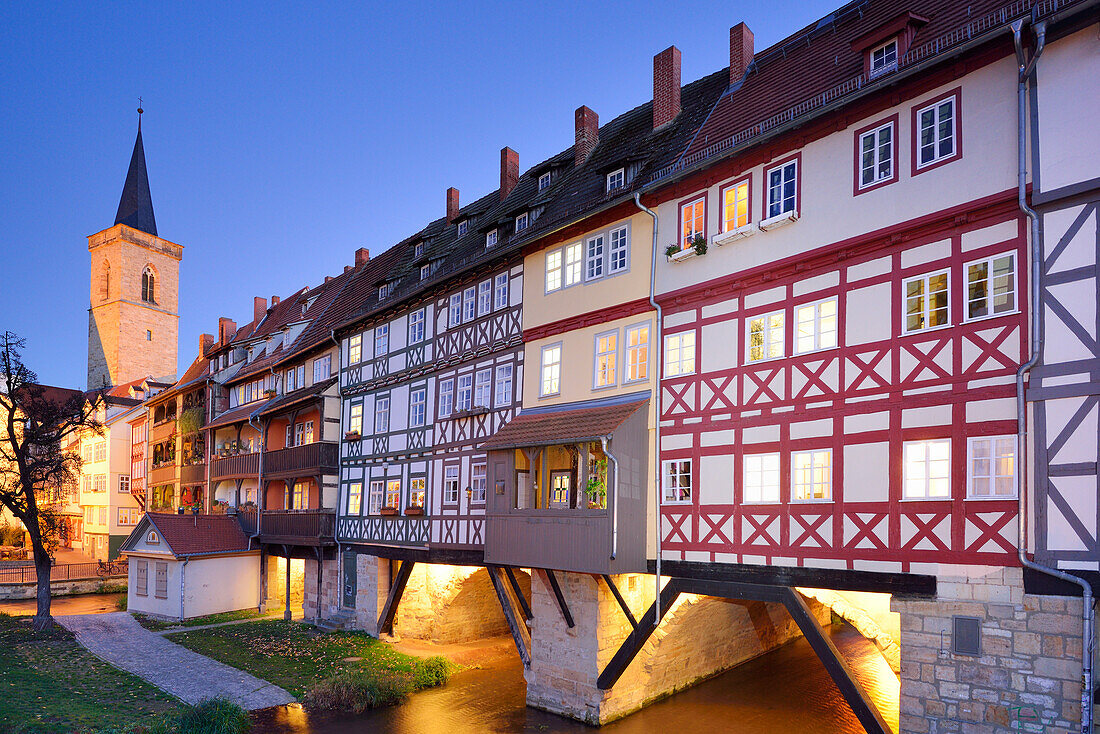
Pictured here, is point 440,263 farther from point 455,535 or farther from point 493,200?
point 455,535

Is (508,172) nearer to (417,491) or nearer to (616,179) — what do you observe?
(616,179)

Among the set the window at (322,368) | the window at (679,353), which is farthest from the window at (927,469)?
the window at (322,368)

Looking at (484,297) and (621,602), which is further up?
(484,297)

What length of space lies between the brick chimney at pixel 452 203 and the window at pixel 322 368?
7.07m

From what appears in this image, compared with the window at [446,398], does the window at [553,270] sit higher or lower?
higher

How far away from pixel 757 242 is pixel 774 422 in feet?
10.8

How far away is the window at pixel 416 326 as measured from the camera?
25089mm

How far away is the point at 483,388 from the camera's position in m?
21.7

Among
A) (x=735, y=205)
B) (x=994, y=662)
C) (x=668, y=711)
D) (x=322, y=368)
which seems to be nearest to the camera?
(x=994, y=662)

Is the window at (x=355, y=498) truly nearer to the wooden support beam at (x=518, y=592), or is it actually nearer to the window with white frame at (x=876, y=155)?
the wooden support beam at (x=518, y=592)

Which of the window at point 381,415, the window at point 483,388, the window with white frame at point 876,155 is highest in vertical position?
the window with white frame at point 876,155

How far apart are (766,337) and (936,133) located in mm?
4225

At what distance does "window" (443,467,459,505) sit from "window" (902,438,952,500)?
13.1 m

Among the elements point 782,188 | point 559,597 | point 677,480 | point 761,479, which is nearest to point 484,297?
point 559,597
